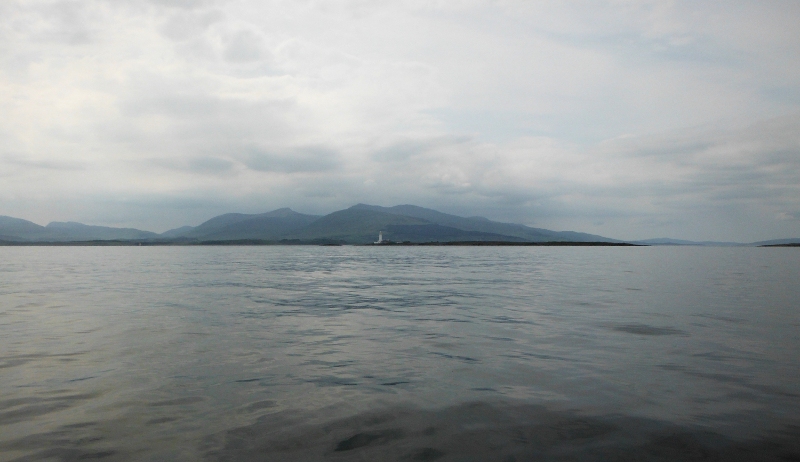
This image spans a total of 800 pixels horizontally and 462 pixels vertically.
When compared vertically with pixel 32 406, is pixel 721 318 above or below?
above

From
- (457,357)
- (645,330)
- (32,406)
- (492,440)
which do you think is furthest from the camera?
(645,330)

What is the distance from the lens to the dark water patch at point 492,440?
29.4ft

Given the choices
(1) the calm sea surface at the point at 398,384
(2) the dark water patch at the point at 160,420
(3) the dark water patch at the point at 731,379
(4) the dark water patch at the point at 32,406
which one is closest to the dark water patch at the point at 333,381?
(1) the calm sea surface at the point at 398,384

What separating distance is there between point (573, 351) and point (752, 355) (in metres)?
6.61

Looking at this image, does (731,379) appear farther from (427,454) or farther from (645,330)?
(427,454)

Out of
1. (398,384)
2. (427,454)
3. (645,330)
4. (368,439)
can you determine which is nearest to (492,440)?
(427,454)

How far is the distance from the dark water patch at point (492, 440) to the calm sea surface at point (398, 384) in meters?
0.05

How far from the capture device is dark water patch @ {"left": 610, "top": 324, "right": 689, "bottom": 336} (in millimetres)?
21453

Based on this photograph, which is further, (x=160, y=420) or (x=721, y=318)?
(x=721, y=318)

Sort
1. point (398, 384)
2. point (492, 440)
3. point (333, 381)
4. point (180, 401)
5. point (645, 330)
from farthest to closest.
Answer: point (645, 330), point (333, 381), point (398, 384), point (180, 401), point (492, 440)

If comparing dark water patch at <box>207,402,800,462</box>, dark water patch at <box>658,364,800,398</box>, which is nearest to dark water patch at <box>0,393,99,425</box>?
dark water patch at <box>207,402,800,462</box>

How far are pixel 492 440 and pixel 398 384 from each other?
14.4ft

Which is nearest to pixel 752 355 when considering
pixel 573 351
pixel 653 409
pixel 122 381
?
pixel 573 351

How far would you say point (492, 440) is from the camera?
9.70 m
